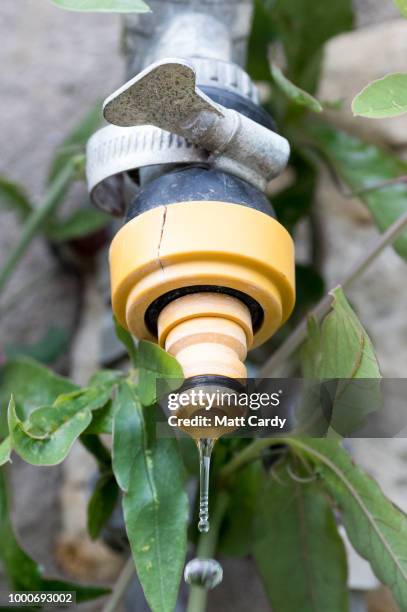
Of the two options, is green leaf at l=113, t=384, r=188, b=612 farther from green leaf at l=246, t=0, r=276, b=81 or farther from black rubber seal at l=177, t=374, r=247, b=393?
green leaf at l=246, t=0, r=276, b=81

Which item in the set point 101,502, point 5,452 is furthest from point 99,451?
point 5,452

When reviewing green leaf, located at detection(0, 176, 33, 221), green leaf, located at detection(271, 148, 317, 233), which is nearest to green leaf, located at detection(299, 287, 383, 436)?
green leaf, located at detection(271, 148, 317, 233)

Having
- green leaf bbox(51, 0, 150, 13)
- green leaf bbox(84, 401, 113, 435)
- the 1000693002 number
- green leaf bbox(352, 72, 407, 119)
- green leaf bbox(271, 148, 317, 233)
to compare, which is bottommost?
the 1000693002 number

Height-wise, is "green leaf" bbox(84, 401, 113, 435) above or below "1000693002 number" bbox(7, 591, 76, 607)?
above

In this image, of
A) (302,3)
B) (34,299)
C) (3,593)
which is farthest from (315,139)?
(3,593)

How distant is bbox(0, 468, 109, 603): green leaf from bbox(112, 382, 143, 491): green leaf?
0.11m

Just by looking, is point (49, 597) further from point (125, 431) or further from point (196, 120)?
point (196, 120)

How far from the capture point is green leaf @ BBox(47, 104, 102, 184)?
94 centimetres

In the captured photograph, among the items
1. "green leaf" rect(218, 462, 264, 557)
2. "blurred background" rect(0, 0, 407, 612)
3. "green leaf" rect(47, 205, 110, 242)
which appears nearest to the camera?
"green leaf" rect(218, 462, 264, 557)

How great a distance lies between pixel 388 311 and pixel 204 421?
1.39 feet

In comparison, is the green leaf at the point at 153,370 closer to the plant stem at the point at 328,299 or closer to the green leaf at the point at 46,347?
the plant stem at the point at 328,299

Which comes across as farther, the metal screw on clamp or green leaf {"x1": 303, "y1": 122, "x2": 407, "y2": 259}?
→ green leaf {"x1": 303, "y1": 122, "x2": 407, "y2": 259}

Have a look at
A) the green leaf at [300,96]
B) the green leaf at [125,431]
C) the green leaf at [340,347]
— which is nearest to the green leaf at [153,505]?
the green leaf at [125,431]

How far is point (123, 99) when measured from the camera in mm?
507
